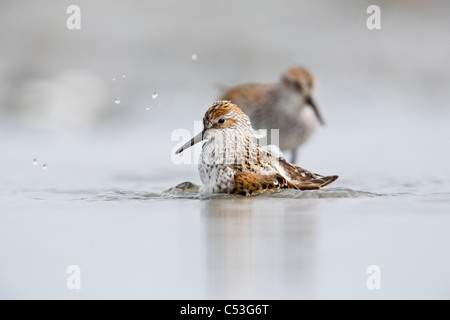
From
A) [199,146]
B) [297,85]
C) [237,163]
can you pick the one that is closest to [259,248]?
[237,163]

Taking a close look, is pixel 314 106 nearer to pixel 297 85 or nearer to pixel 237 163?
pixel 297 85

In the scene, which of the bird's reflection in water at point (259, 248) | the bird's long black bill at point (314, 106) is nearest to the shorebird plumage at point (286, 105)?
the bird's long black bill at point (314, 106)

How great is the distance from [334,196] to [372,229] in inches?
63.2

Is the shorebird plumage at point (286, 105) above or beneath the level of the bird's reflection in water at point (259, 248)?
above

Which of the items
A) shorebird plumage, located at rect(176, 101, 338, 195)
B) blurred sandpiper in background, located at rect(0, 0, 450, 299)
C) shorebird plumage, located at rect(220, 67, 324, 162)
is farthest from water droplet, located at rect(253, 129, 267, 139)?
shorebird plumage, located at rect(176, 101, 338, 195)

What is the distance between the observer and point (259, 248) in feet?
18.7

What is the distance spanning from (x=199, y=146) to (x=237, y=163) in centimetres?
126

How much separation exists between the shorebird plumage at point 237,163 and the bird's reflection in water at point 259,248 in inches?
11.8

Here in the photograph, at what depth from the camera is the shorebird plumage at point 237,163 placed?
7.89m

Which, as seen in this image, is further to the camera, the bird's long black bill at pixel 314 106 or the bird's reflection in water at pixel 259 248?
the bird's long black bill at pixel 314 106

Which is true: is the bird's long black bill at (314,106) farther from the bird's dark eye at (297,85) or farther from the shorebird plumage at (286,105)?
the bird's dark eye at (297,85)

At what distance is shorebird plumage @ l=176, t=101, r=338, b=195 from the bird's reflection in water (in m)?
0.30

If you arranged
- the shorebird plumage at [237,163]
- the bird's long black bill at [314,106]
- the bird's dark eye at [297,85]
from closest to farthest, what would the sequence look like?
1. the shorebird plumage at [237,163]
2. the bird's long black bill at [314,106]
3. the bird's dark eye at [297,85]

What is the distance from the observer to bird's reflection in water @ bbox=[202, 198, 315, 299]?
15.8ft
